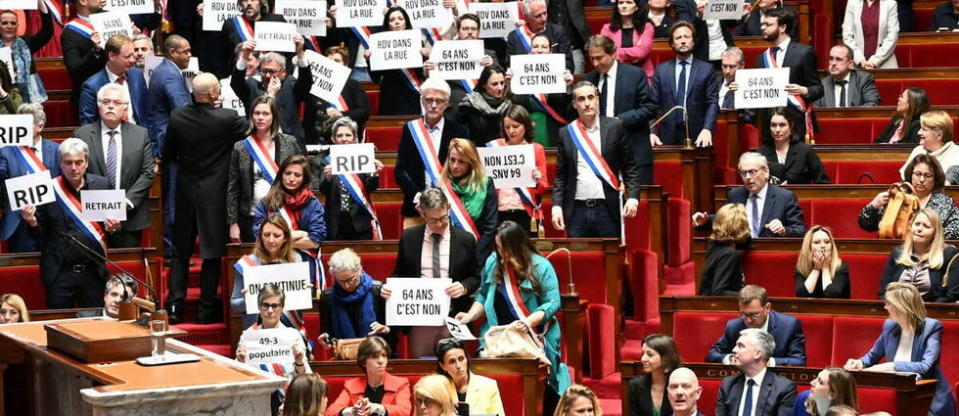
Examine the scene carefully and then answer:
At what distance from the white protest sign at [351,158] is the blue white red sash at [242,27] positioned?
2265 mm

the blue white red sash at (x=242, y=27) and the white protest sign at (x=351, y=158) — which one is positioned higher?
the blue white red sash at (x=242, y=27)

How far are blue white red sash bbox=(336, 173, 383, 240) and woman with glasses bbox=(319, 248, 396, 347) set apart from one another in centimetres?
103

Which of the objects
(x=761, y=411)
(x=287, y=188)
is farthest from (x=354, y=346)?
(x=761, y=411)

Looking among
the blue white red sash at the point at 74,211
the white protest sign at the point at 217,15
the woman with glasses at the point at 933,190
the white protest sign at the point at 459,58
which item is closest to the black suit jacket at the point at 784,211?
the woman with glasses at the point at 933,190

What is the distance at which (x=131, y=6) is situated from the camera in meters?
9.88

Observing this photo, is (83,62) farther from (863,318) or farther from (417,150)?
(863,318)

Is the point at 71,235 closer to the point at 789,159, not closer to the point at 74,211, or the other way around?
the point at 74,211

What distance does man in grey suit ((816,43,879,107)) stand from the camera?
984cm

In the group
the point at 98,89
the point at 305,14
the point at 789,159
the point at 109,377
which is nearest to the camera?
the point at 109,377

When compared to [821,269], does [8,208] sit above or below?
above

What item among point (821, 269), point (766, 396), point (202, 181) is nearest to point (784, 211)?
point (821, 269)

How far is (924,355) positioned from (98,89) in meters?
4.77

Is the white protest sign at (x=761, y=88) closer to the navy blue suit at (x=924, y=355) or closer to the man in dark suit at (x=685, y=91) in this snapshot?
the man in dark suit at (x=685, y=91)

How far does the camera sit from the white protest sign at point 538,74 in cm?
892
